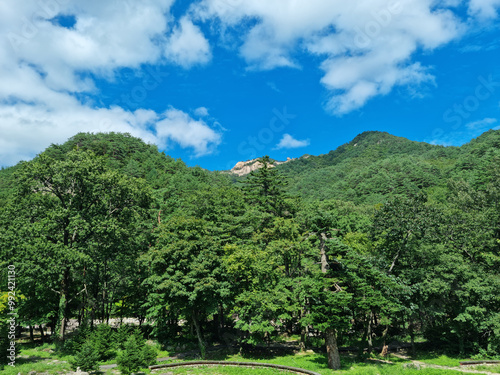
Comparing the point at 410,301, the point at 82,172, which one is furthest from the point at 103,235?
the point at 410,301

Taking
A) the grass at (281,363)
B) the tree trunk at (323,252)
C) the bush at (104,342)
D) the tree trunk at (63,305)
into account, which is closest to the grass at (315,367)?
the grass at (281,363)

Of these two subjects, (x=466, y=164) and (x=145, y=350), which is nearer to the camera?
(x=145, y=350)

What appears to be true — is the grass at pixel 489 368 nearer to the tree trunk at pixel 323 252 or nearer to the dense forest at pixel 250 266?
the dense forest at pixel 250 266

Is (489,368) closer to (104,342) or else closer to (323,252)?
(323,252)

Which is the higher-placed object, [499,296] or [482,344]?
[499,296]

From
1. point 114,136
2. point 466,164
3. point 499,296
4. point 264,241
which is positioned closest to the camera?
point 499,296

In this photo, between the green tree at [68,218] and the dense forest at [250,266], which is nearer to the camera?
the dense forest at [250,266]

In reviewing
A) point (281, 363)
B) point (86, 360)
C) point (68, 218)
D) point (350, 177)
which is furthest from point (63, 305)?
point (350, 177)

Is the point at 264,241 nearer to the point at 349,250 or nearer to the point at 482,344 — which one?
the point at 349,250

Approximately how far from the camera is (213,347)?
1168 inches

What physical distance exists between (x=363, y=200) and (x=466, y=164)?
34.6 metres

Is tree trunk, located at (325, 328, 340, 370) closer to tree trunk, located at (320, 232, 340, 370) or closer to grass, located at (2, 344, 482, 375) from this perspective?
tree trunk, located at (320, 232, 340, 370)

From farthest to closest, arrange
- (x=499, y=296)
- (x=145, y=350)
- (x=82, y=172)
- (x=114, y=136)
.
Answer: (x=114, y=136) → (x=82, y=172) → (x=499, y=296) → (x=145, y=350)

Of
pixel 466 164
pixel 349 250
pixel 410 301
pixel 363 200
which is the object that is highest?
pixel 466 164
